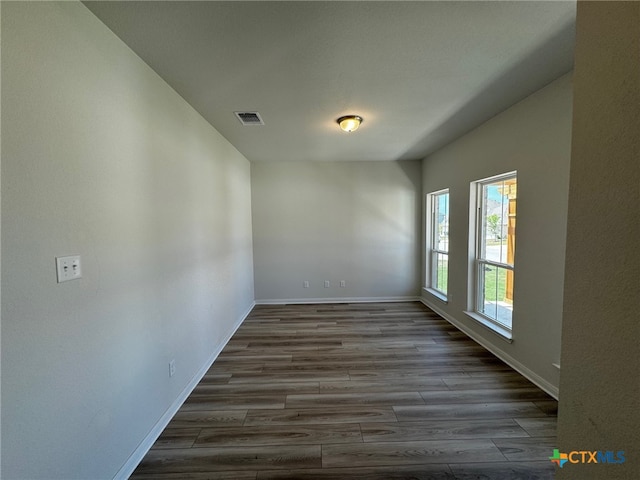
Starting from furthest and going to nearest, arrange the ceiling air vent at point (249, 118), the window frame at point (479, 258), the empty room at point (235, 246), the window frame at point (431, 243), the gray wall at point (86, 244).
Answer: the window frame at point (431, 243) → the window frame at point (479, 258) → the ceiling air vent at point (249, 118) → the gray wall at point (86, 244) → the empty room at point (235, 246)

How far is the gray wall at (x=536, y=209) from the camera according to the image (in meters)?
1.98

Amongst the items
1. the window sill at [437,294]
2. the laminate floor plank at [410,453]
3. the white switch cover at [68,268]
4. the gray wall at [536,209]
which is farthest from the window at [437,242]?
the white switch cover at [68,268]

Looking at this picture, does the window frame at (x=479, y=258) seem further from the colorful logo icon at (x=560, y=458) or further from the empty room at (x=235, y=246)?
the colorful logo icon at (x=560, y=458)

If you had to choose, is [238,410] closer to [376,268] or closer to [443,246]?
[376,268]

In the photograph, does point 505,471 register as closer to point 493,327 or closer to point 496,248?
point 493,327

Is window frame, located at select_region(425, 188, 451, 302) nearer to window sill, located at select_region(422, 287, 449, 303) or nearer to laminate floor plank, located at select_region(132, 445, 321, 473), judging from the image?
window sill, located at select_region(422, 287, 449, 303)

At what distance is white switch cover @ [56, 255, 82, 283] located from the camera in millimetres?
1096

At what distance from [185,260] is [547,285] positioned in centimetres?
→ 305

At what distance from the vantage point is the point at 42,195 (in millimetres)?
1034

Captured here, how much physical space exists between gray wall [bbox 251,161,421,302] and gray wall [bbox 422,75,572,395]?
5.71ft

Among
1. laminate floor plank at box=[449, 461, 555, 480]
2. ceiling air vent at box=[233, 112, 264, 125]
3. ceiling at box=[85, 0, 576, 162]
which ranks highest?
ceiling air vent at box=[233, 112, 264, 125]

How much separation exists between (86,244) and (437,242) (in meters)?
4.44

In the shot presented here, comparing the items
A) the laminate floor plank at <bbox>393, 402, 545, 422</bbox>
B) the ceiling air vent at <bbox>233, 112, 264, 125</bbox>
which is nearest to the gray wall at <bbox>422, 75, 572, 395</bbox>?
the laminate floor plank at <bbox>393, 402, 545, 422</bbox>

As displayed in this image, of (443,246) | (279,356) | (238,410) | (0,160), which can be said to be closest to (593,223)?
(0,160)
